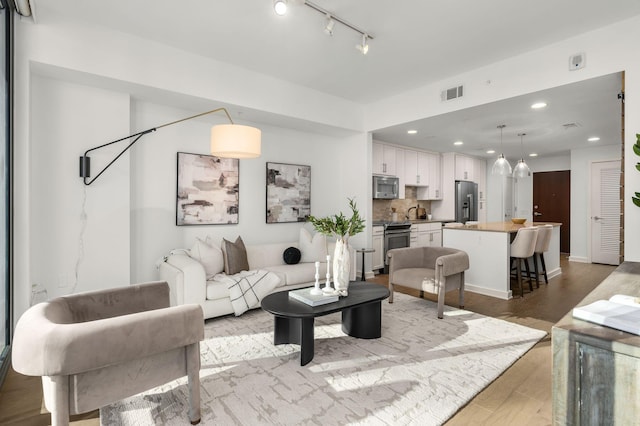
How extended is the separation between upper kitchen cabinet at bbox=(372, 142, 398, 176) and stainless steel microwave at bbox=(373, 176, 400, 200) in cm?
12

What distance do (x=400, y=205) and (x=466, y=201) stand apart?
1.75 meters

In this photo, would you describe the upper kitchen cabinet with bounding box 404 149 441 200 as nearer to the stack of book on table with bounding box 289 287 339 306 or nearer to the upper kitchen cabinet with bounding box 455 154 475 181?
the upper kitchen cabinet with bounding box 455 154 475 181

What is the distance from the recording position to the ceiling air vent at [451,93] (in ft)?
13.7

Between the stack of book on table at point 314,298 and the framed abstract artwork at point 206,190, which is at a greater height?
the framed abstract artwork at point 206,190

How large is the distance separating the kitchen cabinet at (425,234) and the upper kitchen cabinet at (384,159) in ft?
3.83

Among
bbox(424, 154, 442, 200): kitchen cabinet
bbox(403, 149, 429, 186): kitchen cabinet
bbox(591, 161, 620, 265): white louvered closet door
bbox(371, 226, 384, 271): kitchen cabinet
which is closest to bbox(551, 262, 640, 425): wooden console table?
bbox(371, 226, 384, 271): kitchen cabinet

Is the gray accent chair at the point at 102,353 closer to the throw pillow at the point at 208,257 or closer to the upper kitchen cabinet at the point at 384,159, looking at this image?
the throw pillow at the point at 208,257

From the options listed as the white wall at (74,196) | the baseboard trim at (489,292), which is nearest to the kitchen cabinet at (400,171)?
the baseboard trim at (489,292)

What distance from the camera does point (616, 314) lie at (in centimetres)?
124

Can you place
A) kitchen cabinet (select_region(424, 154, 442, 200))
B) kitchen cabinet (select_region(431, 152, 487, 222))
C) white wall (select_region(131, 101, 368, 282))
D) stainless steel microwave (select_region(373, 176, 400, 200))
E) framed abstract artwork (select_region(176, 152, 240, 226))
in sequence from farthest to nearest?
kitchen cabinet (select_region(431, 152, 487, 222)) → kitchen cabinet (select_region(424, 154, 442, 200)) → stainless steel microwave (select_region(373, 176, 400, 200)) → framed abstract artwork (select_region(176, 152, 240, 226)) → white wall (select_region(131, 101, 368, 282))

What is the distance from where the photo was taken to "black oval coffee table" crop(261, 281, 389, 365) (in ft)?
8.45

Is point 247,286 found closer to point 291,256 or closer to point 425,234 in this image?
point 291,256

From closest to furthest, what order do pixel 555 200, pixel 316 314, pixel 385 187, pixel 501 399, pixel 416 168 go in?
1. pixel 501 399
2. pixel 316 314
3. pixel 385 187
4. pixel 416 168
5. pixel 555 200

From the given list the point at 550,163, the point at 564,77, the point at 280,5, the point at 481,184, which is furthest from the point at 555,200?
the point at 280,5
